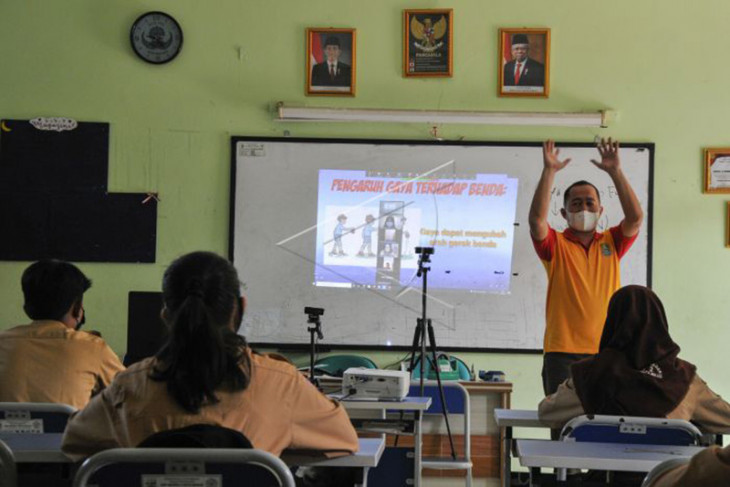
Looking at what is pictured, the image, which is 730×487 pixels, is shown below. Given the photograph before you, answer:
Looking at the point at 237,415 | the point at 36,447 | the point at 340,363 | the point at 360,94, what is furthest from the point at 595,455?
the point at 360,94

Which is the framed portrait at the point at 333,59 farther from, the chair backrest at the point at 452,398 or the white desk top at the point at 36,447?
the white desk top at the point at 36,447

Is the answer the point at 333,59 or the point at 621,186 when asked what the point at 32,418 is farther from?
the point at 333,59

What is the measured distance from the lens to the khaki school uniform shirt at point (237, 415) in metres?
1.98

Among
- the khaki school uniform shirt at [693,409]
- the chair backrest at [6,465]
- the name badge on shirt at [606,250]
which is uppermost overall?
the name badge on shirt at [606,250]

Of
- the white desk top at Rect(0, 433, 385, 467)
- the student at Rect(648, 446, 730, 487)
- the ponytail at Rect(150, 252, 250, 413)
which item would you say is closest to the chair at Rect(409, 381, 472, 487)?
the white desk top at Rect(0, 433, 385, 467)

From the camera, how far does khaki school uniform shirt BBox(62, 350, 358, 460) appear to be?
6.49 ft

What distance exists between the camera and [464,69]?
5.96 meters

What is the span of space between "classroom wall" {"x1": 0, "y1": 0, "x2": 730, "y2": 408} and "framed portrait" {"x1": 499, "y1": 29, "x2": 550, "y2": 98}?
55 mm

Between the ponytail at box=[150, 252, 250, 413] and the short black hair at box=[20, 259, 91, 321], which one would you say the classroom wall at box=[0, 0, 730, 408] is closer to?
the short black hair at box=[20, 259, 91, 321]

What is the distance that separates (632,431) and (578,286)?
198 centimetres

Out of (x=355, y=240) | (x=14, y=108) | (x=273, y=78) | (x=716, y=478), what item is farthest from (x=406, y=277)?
(x=716, y=478)

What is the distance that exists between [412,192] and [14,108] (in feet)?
8.24

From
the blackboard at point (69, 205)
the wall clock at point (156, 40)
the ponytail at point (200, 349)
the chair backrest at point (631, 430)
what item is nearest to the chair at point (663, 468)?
the ponytail at point (200, 349)

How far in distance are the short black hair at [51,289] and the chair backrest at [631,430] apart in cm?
166
